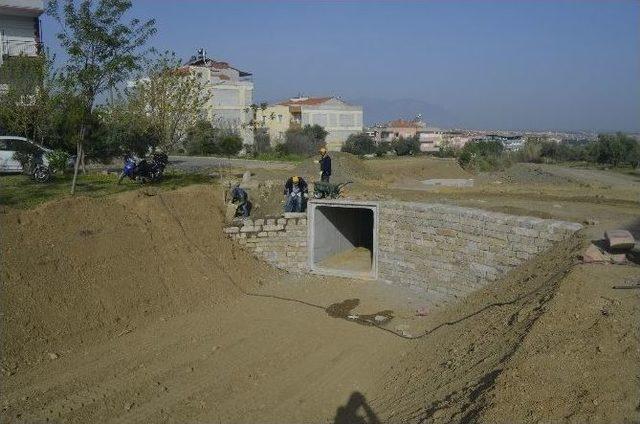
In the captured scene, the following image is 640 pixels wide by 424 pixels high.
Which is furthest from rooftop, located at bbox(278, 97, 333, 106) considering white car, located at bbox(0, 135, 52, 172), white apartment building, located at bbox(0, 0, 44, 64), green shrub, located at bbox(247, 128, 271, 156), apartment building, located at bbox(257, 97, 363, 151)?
white car, located at bbox(0, 135, 52, 172)

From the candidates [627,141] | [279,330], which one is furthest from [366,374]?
[627,141]

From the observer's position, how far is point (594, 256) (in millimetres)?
10328

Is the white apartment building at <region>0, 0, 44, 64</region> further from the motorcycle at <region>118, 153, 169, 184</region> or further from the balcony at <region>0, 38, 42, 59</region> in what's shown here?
the motorcycle at <region>118, 153, 169, 184</region>

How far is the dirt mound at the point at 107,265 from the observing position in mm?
11758

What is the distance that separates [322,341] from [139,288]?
4804mm

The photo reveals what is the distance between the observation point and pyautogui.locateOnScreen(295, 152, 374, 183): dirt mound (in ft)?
90.0

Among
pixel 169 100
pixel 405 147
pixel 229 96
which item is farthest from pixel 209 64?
pixel 169 100

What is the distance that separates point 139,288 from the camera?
14.0 m

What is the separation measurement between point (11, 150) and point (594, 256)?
1795cm

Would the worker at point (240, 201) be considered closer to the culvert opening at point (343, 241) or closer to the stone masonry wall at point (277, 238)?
the stone masonry wall at point (277, 238)

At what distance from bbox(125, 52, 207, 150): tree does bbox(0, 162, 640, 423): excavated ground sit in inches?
245

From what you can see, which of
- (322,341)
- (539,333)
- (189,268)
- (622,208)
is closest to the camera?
(539,333)

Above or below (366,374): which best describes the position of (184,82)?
above

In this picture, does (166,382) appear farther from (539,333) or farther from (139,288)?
(539,333)
